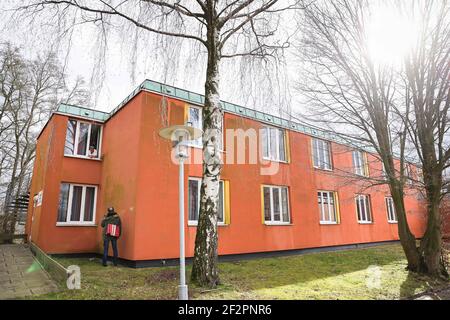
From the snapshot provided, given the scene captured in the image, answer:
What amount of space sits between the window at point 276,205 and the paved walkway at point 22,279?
8240 mm

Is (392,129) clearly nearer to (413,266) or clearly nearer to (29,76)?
(413,266)

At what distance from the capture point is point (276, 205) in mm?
13055

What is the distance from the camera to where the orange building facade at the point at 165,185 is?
9.76 metres

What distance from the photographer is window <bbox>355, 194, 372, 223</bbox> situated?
1685 cm

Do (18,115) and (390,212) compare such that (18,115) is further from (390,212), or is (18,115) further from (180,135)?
(390,212)

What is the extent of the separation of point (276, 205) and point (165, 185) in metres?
5.48

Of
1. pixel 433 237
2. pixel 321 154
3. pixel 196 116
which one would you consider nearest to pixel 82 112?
pixel 196 116

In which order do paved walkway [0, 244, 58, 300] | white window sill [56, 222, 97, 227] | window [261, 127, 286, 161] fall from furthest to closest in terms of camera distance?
window [261, 127, 286, 161] → white window sill [56, 222, 97, 227] → paved walkway [0, 244, 58, 300]

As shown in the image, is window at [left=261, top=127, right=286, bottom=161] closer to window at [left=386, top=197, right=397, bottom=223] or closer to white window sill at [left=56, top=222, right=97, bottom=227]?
white window sill at [left=56, top=222, right=97, bottom=227]

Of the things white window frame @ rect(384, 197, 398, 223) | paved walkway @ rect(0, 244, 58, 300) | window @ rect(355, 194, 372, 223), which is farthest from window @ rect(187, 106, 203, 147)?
white window frame @ rect(384, 197, 398, 223)

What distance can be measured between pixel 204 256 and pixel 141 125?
5.53m

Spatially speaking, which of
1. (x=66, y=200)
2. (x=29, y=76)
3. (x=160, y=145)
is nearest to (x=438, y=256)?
(x=160, y=145)

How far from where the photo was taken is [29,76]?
18297 mm

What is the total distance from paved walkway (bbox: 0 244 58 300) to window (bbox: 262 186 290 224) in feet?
27.0
